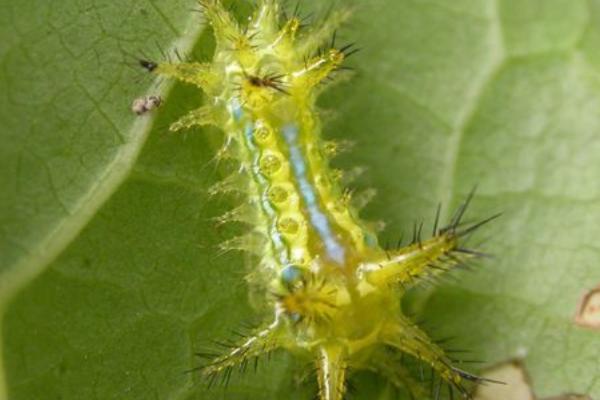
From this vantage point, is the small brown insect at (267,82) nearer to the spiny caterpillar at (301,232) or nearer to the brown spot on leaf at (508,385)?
the spiny caterpillar at (301,232)

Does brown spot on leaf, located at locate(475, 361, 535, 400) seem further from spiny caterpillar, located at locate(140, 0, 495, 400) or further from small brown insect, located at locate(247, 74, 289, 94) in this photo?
small brown insect, located at locate(247, 74, 289, 94)

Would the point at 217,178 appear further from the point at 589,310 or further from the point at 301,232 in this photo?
the point at 589,310

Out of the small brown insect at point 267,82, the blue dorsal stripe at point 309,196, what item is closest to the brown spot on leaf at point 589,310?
the blue dorsal stripe at point 309,196

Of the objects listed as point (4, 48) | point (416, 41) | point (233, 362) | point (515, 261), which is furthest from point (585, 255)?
point (4, 48)

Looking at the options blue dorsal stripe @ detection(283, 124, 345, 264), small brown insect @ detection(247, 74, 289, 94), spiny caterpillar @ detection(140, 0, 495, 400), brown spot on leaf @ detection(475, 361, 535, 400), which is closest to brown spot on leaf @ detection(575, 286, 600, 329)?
brown spot on leaf @ detection(475, 361, 535, 400)

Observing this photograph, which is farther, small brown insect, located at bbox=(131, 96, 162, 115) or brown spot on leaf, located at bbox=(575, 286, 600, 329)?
brown spot on leaf, located at bbox=(575, 286, 600, 329)

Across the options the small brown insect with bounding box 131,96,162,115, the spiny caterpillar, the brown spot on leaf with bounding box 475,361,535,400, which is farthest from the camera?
the brown spot on leaf with bounding box 475,361,535,400

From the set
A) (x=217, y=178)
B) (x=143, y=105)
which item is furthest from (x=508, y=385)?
(x=143, y=105)
